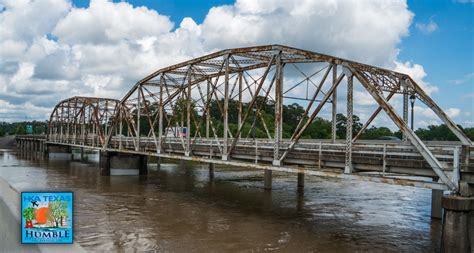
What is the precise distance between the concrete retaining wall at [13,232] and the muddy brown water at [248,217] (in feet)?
10.5

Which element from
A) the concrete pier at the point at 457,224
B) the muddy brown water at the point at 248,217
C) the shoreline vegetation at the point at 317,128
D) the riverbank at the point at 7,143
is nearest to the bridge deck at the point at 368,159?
the concrete pier at the point at 457,224

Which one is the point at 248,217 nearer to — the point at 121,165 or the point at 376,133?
the point at 121,165

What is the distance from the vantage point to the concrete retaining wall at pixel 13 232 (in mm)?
5453


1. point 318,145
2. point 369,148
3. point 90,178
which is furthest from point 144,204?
point 90,178

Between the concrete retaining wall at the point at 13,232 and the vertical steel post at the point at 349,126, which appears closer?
the concrete retaining wall at the point at 13,232

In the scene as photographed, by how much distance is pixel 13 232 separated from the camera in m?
6.79

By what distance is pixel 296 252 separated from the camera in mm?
18203

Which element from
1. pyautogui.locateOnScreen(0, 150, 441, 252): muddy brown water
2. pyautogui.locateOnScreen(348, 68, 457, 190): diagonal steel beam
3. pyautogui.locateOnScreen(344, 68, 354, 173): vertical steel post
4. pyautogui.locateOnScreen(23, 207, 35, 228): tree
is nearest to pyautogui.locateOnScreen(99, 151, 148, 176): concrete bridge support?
pyautogui.locateOnScreen(0, 150, 441, 252): muddy brown water

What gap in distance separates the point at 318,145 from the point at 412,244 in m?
6.48

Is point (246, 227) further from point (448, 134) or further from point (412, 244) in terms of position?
point (448, 134)

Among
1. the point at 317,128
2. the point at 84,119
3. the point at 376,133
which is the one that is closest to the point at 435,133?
the point at 376,133

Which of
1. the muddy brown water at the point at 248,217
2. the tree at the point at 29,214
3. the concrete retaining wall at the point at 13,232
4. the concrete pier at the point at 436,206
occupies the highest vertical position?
the tree at the point at 29,214

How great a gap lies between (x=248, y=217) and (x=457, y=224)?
13.4 m

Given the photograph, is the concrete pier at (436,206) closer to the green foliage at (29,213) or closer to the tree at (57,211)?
the tree at (57,211)
